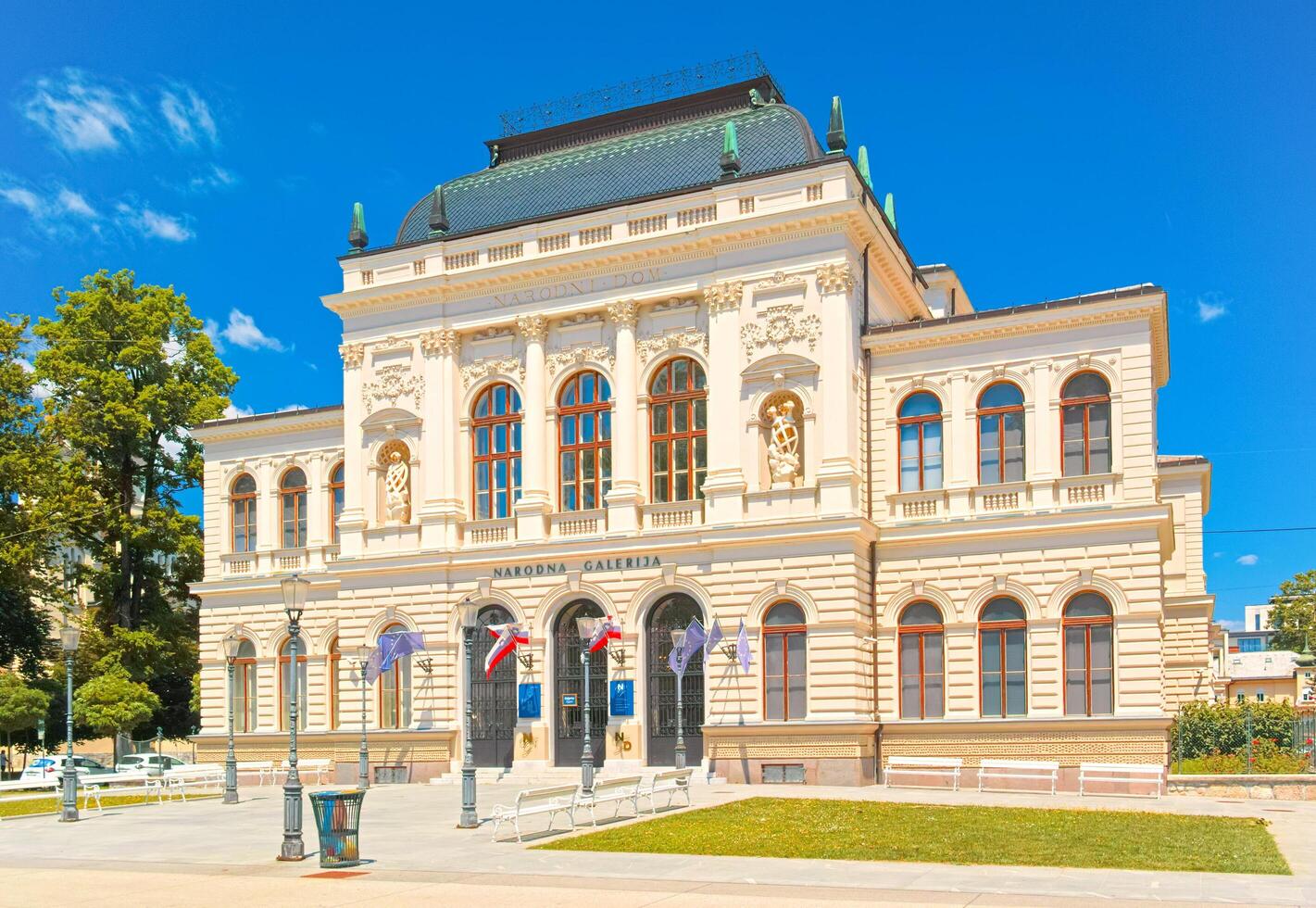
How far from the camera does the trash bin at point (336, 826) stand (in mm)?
20953

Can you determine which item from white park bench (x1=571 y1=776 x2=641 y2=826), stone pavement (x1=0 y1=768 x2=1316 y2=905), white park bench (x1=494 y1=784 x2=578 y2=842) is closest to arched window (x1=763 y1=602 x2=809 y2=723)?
stone pavement (x1=0 y1=768 x2=1316 y2=905)

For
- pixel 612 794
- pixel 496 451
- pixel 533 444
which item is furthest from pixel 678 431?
pixel 612 794

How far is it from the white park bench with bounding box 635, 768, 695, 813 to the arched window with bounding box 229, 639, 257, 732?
22252 mm

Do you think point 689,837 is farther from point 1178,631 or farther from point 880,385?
point 1178,631

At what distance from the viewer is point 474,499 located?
136ft

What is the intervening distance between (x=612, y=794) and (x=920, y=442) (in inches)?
611

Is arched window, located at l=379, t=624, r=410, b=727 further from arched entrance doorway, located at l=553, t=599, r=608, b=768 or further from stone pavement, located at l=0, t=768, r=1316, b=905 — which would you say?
stone pavement, located at l=0, t=768, r=1316, b=905

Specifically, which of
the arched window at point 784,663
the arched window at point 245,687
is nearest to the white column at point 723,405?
the arched window at point 784,663

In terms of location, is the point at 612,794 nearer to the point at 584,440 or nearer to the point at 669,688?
the point at 669,688

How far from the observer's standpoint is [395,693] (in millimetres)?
41406

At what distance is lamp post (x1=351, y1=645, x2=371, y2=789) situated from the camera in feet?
127

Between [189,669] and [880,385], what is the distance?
3590cm

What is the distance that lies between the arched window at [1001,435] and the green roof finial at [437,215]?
17.0 metres

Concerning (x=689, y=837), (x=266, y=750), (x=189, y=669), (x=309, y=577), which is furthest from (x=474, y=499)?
(x=189, y=669)
